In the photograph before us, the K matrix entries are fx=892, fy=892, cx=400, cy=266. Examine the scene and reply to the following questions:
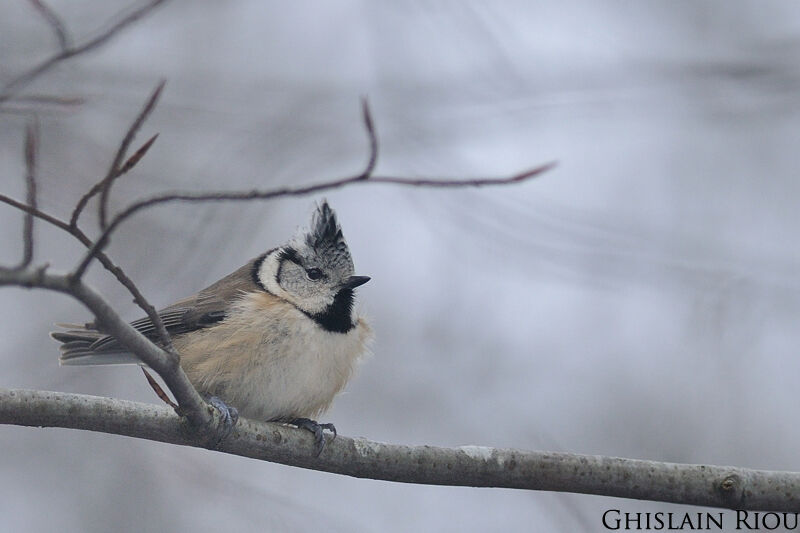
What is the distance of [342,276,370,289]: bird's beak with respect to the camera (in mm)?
4789

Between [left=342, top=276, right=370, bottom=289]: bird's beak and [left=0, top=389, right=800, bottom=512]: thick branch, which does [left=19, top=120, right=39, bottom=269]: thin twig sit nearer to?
[left=0, top=389, right=800, bottom=512]: thick branch

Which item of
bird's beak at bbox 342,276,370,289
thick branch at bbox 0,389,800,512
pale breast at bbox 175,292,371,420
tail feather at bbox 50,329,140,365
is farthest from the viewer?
bird's beak at bbox 342,276,370,289

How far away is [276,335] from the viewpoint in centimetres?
441

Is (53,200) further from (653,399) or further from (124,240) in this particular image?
(653,399)

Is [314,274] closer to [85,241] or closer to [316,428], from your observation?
[316,428]

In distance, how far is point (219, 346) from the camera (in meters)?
4.39

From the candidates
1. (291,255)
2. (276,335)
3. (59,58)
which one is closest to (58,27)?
(59,58)

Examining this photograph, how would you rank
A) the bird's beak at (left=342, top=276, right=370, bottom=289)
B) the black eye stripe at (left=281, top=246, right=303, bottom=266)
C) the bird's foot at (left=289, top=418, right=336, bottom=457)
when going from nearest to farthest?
the bird's foot at (left=289, top=418, right=336, bottom=457)
the bird's beak at (left=342, top=276, right=370, bottom=289)
the black eye stripe at (left=281, top=246, right=303, bottom=266)

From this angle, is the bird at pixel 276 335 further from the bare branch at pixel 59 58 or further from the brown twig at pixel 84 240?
the bare branch at pixel 59 58

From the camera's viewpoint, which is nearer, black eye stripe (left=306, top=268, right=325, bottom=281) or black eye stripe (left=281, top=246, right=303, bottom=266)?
black eye stripe (left=306, top=268, right=325, bottom=281)

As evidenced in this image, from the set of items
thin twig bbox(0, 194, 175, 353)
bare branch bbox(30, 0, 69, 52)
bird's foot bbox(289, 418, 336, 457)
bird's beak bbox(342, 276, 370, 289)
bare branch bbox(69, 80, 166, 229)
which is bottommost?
bird's foot bbox(289, 418, 336, 457)

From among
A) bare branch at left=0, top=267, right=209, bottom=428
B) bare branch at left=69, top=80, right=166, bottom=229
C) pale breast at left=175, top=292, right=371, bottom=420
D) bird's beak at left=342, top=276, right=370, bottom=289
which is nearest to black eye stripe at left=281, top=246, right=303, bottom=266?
bird's beak at left=342, top=276, right=370, bottom=289

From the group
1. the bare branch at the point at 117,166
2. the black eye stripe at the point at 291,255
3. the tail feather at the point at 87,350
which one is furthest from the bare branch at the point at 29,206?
the black eye stripe at the point at 291,255

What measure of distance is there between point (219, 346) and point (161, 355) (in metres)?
1.52
